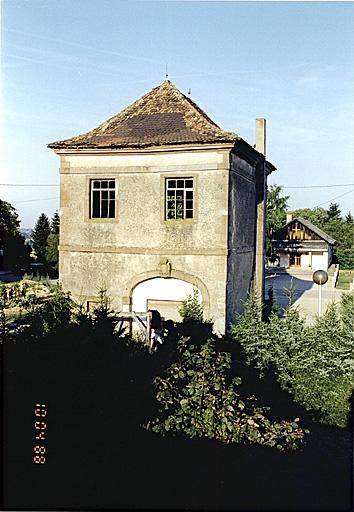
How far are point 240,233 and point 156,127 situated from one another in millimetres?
2437

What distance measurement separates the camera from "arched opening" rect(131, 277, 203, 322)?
8562mm

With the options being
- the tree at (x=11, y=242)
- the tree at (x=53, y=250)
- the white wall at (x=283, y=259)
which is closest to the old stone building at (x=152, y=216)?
the tree at (x=53, y=250)

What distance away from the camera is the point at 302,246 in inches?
1335

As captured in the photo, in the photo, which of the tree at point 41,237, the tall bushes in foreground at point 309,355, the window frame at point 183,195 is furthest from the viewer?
the window frame at point 183,195

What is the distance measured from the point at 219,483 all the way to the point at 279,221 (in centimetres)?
2805

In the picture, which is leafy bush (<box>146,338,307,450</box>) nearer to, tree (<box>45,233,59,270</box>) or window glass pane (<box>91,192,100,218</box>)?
window glass pane (<box>91,192,100,218</box>)

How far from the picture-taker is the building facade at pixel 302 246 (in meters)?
33.1

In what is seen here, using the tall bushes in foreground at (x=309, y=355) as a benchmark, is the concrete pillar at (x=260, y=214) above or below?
above

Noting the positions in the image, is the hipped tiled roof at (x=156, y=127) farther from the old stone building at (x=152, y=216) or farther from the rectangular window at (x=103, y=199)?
the rectangular window at (x=103, y=199)

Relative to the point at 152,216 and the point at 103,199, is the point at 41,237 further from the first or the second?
the point at 152,216

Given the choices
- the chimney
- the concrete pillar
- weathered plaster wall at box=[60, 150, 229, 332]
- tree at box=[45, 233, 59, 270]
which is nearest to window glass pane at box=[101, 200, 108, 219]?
weathered plaster wall at box=[60, 150, 229, 332]

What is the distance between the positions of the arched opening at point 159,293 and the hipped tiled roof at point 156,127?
2279 millimetres

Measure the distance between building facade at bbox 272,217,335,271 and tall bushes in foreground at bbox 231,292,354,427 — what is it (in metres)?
26.2

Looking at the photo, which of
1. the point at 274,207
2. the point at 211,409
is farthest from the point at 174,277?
the point at 274,207
